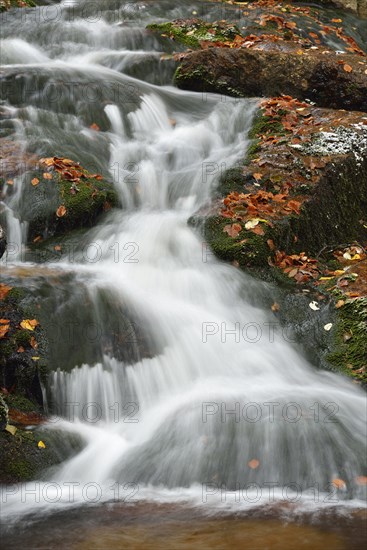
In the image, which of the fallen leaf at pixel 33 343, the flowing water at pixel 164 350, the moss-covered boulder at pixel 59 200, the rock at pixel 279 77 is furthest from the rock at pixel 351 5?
the fallen leaf at pixel 33 343

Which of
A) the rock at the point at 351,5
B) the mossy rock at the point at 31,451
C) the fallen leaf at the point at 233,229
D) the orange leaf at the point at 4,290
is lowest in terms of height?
the mossy rock at the point at 31,451

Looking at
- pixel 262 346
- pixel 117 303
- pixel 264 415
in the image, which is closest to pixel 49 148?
pixel 117 303

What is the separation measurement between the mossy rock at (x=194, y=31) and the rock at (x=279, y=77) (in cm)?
217

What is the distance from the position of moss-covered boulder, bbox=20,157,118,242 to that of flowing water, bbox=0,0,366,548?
139 millimetres

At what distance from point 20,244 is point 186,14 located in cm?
904

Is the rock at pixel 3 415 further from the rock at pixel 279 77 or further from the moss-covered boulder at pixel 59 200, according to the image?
the rock at pixel 279 77

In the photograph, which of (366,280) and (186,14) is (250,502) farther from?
(186,14)

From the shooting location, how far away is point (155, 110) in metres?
9.02

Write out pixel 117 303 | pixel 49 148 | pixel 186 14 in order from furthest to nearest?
1. pixel 186 14
2. pixel 49 148
3. pixel 117 303

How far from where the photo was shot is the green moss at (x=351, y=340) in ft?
17.3

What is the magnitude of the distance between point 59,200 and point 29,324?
7.17ft

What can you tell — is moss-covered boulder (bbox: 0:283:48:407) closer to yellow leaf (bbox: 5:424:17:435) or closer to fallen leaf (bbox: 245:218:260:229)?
yellow leaf (bbox: 5:424:17:435)

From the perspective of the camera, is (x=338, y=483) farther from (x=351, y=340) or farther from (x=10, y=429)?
(x=10, y=429)

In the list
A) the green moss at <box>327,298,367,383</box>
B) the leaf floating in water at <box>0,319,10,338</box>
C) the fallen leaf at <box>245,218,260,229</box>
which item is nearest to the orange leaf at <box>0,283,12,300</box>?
the leaf floating in water at <box>0,319,10,338</box>
